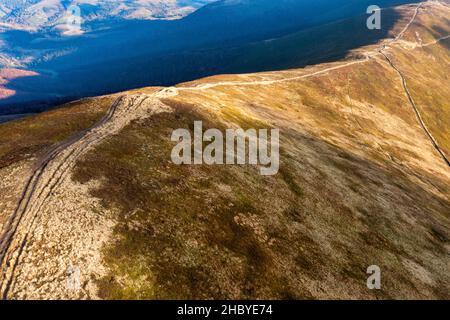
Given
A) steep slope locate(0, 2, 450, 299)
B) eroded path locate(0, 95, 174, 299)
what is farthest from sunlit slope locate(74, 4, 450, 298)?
eroded path locate(0, 95, 174, 299)

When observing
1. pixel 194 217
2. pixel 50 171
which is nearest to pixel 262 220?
Result: pixel 194 217

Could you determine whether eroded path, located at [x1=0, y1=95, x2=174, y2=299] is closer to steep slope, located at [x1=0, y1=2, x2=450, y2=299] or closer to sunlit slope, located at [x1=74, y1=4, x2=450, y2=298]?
steep slope, located at [x1=0, y1=2, x2=450, y2=299]

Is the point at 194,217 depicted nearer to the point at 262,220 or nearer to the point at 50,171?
the point at 262,220

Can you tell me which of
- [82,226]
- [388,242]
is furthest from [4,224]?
[388,242]

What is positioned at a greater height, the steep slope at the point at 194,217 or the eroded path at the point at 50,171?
the eroded path at the point at 50,171

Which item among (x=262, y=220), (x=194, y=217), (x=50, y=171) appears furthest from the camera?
(x=262, y=220)

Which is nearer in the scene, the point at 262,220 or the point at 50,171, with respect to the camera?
the point at 50,171

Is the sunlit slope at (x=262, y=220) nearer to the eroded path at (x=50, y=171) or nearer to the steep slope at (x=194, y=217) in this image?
the steep slope at (x=194, y=217)

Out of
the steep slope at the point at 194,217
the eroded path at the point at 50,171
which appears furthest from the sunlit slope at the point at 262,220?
the eroded path at the point at 50,171
